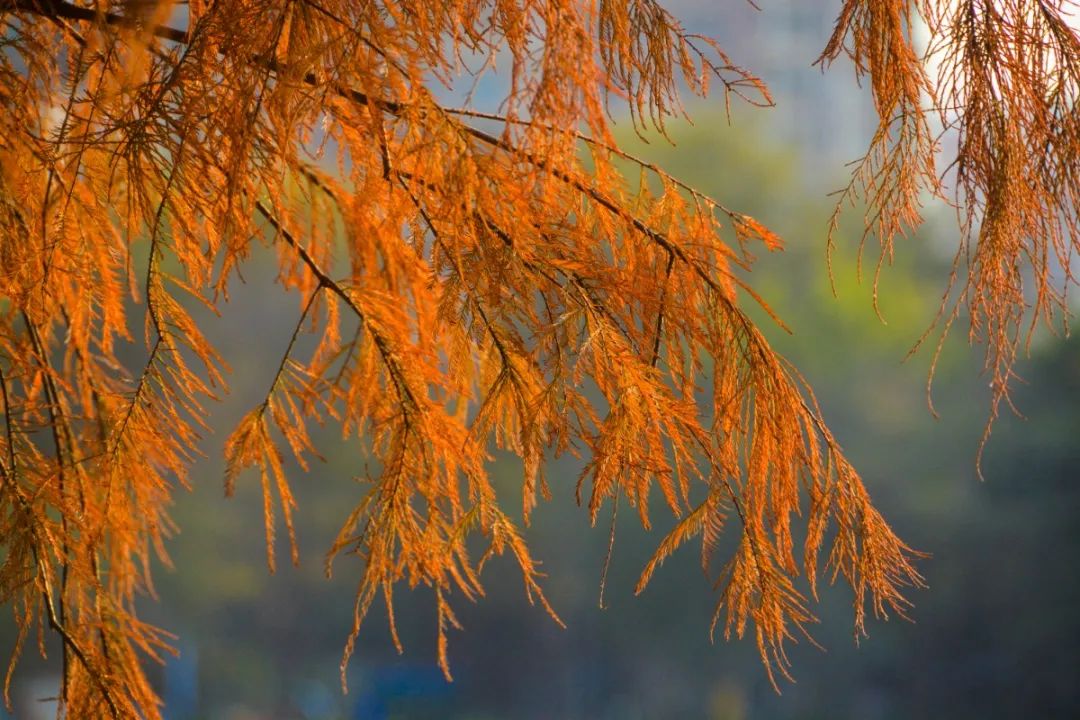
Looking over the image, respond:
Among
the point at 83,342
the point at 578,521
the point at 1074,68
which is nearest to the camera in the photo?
the point at 1074,68

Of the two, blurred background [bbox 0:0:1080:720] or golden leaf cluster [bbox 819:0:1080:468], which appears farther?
blurred background [bbox 0:0:1080:720]

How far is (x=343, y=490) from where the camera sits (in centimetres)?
411

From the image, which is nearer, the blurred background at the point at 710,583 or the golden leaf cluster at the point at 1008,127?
the golden leaf cluster at the point at 1008,127

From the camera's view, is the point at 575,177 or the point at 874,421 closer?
the point at 575,177

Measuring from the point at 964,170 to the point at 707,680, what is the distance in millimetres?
3510

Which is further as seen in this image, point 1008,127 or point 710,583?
point 710,583

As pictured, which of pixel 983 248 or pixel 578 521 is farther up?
pixel 578 521

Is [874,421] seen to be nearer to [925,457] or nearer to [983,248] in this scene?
[925,457]

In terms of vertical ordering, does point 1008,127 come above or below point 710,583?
below

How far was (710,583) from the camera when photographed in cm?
388

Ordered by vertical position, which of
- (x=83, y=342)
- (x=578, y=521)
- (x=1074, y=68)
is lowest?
(x=1074, y=68)

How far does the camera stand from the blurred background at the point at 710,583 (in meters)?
3.87

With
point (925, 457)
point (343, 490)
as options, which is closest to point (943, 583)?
point (925, 457)

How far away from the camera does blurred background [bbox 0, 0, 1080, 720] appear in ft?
12.7
